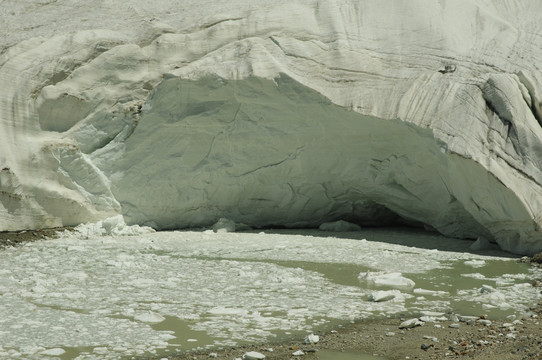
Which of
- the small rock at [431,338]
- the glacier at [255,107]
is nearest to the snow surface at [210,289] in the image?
the small rock at [431,338]

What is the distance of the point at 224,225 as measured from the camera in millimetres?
10164

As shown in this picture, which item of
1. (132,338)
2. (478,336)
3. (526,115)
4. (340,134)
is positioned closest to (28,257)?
(132,338)

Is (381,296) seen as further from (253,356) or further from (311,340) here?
(253,356)

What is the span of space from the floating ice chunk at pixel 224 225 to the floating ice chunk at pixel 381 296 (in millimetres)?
Result: 4546

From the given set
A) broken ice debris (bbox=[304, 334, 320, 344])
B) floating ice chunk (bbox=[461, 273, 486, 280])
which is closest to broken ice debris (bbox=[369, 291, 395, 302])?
broken ice debris (bbox=[304, 334, 320, 344])

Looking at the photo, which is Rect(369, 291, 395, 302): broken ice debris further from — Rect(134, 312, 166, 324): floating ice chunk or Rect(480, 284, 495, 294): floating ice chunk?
Rect(134, 312, 166, 324): floating ice chunk

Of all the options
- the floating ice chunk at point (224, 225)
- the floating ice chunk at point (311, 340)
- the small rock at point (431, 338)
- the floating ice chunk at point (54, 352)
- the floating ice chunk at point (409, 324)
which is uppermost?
the floating ice chunk at point (224, 225)

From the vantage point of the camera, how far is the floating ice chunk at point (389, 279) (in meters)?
6.33

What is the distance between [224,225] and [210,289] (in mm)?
4139

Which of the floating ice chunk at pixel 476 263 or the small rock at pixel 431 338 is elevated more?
the floating ice chunk at pixel 476 263

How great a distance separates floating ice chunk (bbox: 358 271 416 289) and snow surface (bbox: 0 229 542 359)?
47 mm

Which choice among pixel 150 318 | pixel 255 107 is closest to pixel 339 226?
pixel 255 107

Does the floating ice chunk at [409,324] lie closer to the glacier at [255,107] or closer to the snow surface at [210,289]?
the snow surface at [210,289]

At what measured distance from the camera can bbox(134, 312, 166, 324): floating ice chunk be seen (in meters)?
4.98
